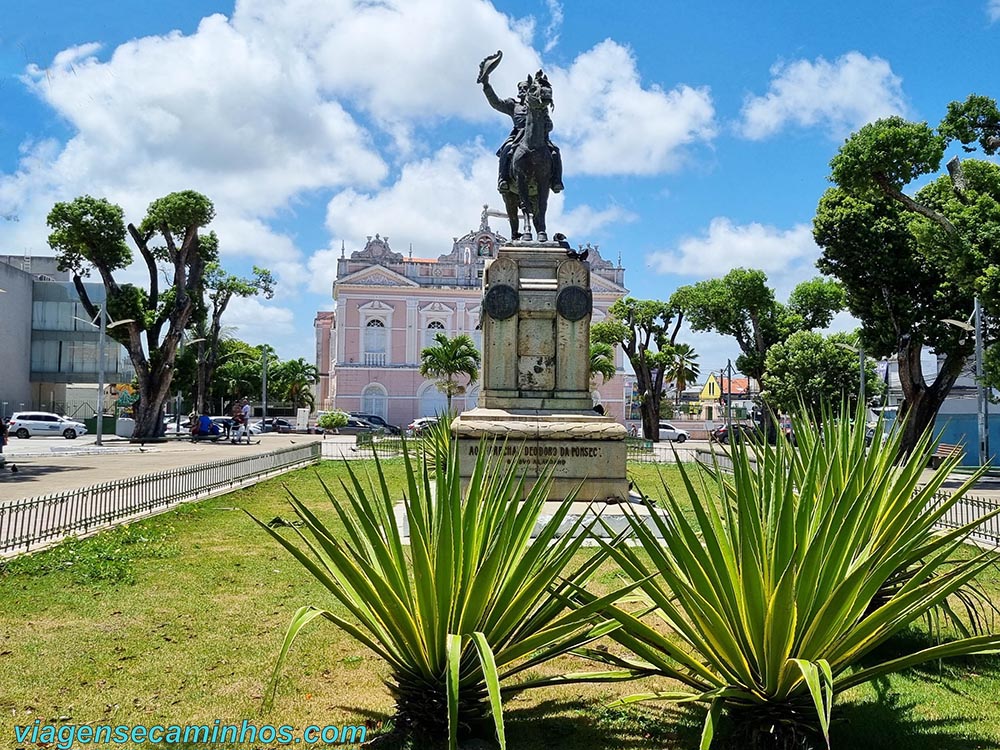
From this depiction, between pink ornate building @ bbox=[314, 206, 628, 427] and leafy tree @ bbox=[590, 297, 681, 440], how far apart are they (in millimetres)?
12314

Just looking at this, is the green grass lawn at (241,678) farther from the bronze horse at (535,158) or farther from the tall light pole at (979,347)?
the tall light pole at (979,347)

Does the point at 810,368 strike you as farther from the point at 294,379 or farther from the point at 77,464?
the point at 294,379

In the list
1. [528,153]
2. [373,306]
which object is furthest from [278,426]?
[528,153]

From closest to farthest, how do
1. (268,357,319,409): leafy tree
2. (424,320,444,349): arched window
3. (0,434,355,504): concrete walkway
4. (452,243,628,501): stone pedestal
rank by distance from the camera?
(452,243,628,501): stone pedestal, (0,434,355,504): concrete walkway, (424,320,444,349): arched window, (268,357,319,409): leafy tree

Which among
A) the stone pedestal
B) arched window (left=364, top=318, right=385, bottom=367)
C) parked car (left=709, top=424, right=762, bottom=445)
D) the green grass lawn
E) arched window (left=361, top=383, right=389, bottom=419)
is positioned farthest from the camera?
Result: arched window (left=364, top=318, right=385, bottom=367)

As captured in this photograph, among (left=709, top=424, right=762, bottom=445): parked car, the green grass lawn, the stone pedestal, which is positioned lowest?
the green grass lawn

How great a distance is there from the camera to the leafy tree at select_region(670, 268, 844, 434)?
40062 mm

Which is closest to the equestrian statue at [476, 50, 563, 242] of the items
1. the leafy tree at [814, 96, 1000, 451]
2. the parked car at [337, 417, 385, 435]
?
the leafy tree at [814, 96, 1000, 451]

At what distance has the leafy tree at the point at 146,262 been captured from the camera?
34.1m

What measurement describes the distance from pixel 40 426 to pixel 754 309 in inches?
1462

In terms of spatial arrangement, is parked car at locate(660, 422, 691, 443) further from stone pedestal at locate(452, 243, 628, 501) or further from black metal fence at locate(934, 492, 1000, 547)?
stone pedestal at locate(452, 243, 628, 501)

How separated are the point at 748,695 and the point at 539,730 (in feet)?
4.13

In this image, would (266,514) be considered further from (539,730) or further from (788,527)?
(788,527)

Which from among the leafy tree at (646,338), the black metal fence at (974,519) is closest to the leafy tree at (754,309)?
the leafy tree at (646,338)
